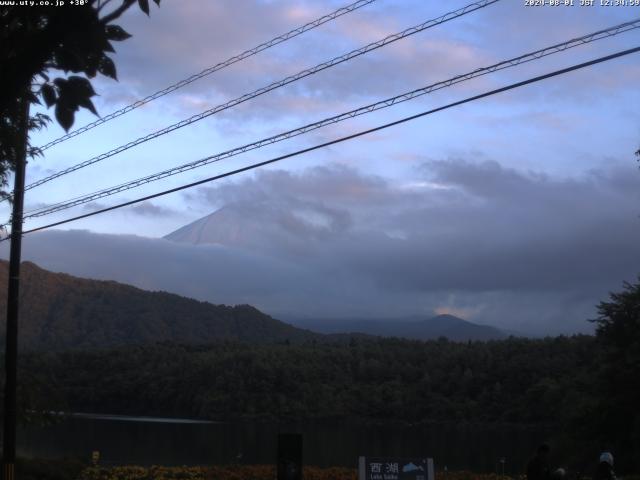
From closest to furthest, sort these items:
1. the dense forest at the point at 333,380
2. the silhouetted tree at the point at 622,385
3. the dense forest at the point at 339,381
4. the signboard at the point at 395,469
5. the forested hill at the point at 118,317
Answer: the signboard at the point at 395,469 < the silhouetted tree at the point at 622,385 < the dense forest at the point at 339,381 < the dense forest at the point at 333,380 < the forested hill at the point at 118,317

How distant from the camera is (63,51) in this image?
17.4 feet

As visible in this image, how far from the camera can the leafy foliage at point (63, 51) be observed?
5.12 m

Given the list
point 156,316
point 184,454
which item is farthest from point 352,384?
point 156,316

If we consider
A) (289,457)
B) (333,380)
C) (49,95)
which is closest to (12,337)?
(289,457)

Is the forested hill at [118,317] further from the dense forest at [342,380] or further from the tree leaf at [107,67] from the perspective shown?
the tree leaf at [107,67]

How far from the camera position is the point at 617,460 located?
103 feet

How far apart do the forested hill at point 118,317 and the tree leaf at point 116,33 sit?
139 meters

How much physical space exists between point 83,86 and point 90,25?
37 cm

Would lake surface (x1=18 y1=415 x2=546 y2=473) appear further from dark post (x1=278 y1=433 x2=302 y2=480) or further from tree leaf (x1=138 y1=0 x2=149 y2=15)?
tree leaf (x1=138 y1=0 x2=149 y2=15)

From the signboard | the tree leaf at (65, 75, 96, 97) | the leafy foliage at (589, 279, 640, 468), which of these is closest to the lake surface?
the leafy foliage at (589, 279, 640, 468)

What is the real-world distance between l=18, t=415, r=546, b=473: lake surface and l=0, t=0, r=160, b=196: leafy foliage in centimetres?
A: 2439

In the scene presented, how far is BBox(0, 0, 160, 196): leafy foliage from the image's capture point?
16.8 ft

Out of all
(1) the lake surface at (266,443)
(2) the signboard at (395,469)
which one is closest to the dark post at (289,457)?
(2) the signboard at (395,469)

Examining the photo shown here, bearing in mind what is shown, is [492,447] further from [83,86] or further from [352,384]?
[83,86]
